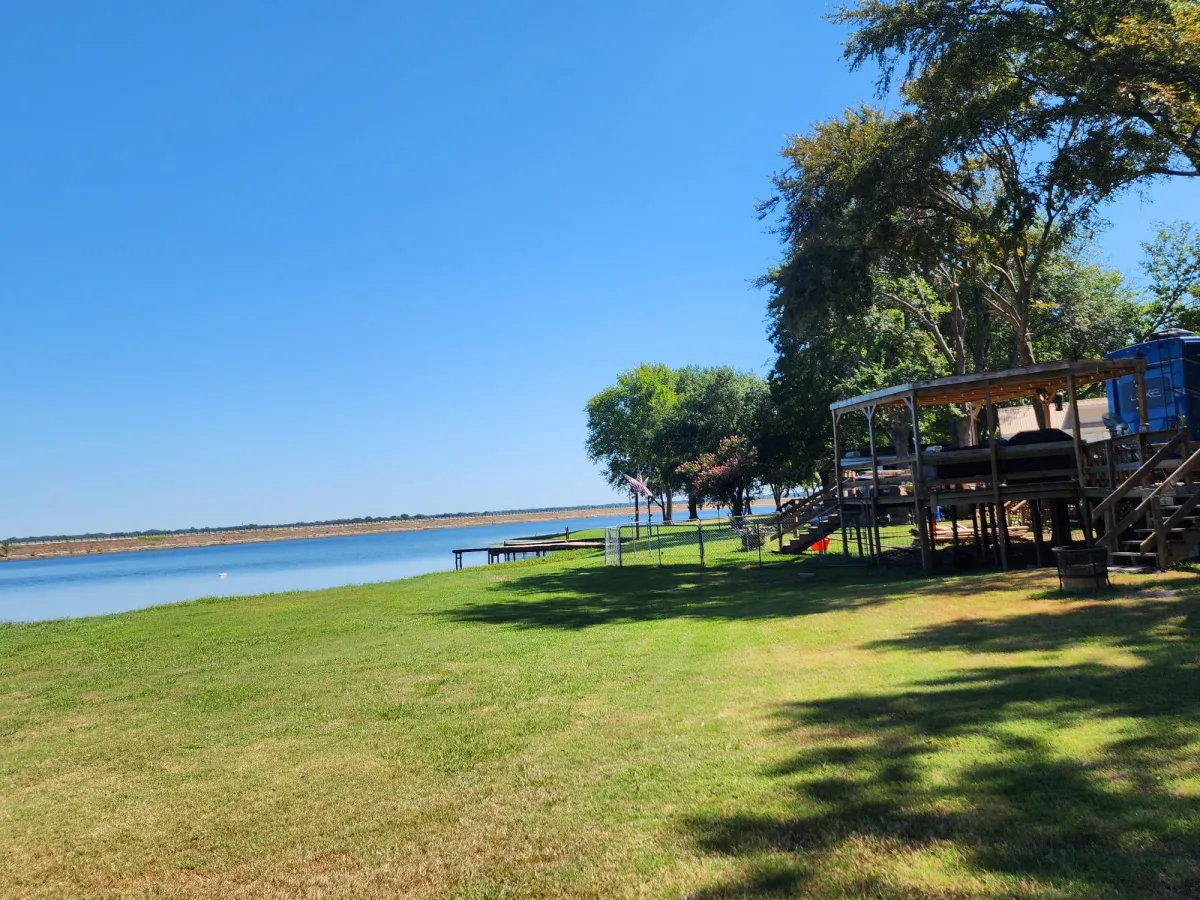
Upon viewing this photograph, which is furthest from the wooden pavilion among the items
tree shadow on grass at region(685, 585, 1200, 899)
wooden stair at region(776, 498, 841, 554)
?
tree shadow on grass at region(685, 585, 1200, 899)

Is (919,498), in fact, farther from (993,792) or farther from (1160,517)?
(993,792)

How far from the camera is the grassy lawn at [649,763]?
3.91 meters

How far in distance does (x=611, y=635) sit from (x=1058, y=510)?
37.3 ft

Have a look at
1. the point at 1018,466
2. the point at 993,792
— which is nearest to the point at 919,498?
the point at 1018,466

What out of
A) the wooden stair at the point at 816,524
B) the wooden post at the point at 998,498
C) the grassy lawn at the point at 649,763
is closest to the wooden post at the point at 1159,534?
the grassy lawn at the point at 649,763

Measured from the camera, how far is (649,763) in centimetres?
556

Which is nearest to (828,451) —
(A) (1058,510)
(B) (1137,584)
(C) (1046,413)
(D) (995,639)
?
(C) (1046,413)

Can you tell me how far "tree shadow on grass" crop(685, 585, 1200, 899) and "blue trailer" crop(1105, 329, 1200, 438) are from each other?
40.0ft

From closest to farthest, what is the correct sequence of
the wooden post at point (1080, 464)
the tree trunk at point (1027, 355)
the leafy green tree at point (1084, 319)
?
1. the wooden post at point (1080, 464)
2. the tree trunk at point (1027, 355)
3. the leafy green tree at point (1084, 319)

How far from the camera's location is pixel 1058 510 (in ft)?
59.0

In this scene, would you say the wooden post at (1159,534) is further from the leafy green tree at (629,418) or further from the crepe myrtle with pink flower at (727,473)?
the leafy green tree at (629,418)

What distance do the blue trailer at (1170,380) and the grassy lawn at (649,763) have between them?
23.3 feet

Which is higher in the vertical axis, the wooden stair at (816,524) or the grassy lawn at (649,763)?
the wooden stair at (816,524)

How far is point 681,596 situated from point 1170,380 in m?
11.1
